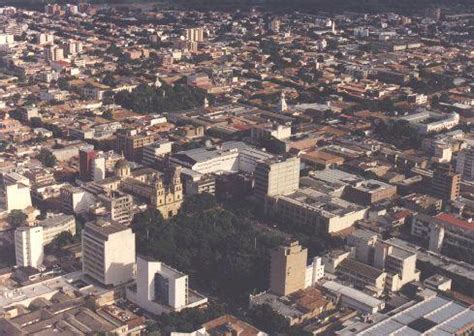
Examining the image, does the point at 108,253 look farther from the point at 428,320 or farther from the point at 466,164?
the point at 466,164

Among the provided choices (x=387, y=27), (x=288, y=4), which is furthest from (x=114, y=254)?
(x=288, y=4)

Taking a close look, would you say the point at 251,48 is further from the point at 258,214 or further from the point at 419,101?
the point at 258,214

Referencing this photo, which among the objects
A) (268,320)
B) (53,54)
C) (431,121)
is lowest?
(268,320)

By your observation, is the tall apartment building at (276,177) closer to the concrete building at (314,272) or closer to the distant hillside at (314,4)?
the concrete building at (314,272)

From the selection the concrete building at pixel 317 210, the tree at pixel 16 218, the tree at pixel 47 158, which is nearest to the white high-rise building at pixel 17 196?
the tree at pixel 16 218

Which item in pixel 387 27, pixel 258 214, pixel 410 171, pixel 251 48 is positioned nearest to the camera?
pixel 258 214

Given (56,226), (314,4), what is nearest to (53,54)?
(56,226)
